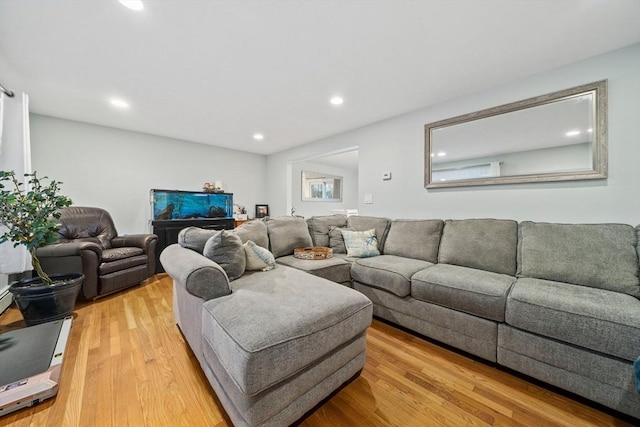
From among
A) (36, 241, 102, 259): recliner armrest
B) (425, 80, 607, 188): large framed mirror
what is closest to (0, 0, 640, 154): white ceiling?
(425, 80, 607, 188): large framed mirror

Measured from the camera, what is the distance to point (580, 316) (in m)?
1.25

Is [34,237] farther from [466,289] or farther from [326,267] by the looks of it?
[466,289]

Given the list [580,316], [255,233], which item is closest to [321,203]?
[255,233]

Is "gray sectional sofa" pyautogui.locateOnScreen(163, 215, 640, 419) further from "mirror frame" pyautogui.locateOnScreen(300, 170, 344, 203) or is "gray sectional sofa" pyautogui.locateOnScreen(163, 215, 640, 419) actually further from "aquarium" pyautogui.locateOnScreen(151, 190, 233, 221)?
"mirror frame" pyautogui.locateOnScreen(300, 170, 344, 203)

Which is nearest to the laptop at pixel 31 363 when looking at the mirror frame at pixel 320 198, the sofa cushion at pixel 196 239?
the sofa cushion at pixel 196 239

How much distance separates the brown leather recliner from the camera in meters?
2.39

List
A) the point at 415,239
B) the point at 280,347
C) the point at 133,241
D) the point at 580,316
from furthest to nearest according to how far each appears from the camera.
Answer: the point at 133,241 → the point at 415,239 → the point at 580,316 → the point at 280,347

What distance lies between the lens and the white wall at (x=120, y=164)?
315 cm

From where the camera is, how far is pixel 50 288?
77.3 inches

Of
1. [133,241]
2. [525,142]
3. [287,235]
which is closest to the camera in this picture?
[525,142]

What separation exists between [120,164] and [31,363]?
121 inches

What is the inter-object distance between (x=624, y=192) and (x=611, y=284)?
0.78 m

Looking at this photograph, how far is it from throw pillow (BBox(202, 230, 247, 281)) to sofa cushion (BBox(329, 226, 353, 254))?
1.42m

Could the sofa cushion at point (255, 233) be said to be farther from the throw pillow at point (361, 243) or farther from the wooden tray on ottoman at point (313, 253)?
the throw pillow at point (361, 243)
